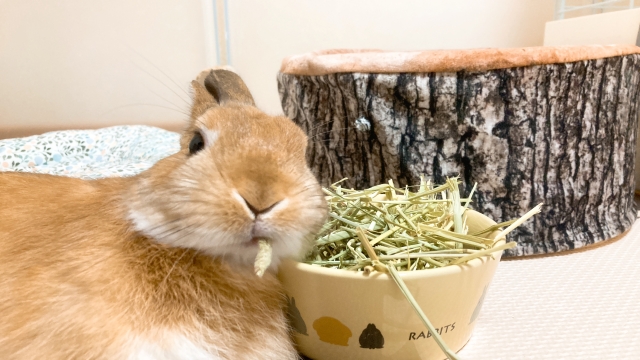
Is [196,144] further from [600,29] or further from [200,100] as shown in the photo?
[600,29]

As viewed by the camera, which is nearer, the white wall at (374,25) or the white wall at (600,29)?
the white wall at (600,29)

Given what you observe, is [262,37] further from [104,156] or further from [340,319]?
[340,319]

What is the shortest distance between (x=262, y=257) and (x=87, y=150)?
5.09 ft

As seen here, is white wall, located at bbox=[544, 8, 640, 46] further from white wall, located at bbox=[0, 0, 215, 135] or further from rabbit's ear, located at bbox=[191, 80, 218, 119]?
white wall, located at bbox=[0, 0, 215, 135]

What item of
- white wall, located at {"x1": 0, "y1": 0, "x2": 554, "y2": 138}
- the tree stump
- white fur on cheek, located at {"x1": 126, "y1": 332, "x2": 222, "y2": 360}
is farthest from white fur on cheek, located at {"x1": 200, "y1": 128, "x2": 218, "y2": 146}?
white wall, located at {"x1": 0, "y1": 0, "x2": 554, "y2": 138}

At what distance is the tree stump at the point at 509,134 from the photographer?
0.94 metres

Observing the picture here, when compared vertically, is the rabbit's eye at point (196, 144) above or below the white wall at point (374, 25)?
below

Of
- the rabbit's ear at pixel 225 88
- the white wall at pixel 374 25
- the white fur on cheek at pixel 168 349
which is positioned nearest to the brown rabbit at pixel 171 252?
the white fur on cheek at pixel 168 349

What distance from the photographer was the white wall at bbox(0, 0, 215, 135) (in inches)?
83.9

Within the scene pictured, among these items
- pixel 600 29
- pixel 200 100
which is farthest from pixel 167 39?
pixel 600 29

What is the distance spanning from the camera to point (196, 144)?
57 centimetres

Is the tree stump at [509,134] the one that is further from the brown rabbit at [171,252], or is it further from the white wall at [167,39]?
the white wall at [167,39]

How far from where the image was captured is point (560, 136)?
3.23 ft

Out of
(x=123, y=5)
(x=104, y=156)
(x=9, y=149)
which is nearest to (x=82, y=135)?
(x=104, y=156)
